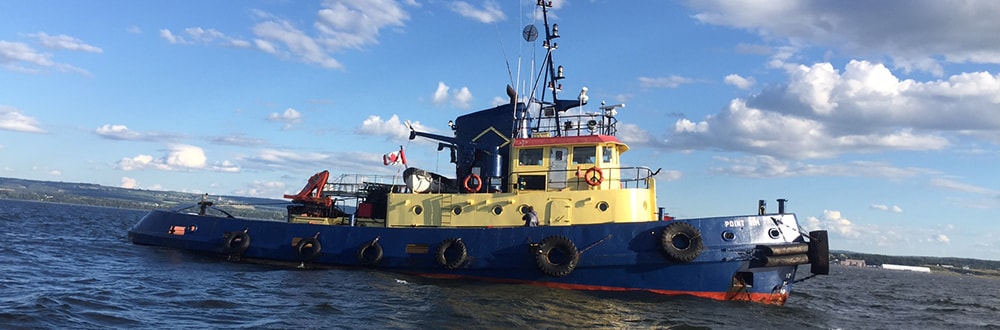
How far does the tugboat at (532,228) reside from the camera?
1185cm

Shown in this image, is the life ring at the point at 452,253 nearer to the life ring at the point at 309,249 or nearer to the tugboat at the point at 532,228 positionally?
the tugboat at the point at 532,228

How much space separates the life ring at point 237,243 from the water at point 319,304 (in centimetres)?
33

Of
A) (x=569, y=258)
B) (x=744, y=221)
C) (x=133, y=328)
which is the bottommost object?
(x=133, y=328)

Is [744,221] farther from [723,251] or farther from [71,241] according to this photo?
Result: [71,241]

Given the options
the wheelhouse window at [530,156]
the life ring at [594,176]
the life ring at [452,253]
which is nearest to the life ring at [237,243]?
the life ring at [452,253]

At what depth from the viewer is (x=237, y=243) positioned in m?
15.0

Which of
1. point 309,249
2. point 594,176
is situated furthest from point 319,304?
point 594,176

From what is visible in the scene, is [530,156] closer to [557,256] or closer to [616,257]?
[557,256]

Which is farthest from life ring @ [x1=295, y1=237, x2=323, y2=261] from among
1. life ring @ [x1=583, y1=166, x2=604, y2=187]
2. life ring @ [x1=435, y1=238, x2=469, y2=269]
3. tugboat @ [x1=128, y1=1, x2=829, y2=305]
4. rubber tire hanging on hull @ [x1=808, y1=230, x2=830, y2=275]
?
rubber tire hanging on hull @ [x1=808, y1=230, x2=830, y2=275]

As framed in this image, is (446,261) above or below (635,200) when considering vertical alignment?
below

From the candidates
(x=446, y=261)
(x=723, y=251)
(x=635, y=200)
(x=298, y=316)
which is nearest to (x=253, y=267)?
(x=446, y=261)

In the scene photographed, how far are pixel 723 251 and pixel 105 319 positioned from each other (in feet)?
32.6

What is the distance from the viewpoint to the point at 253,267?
47.4 feet

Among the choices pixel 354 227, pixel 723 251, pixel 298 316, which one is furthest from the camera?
pixel 354 227
